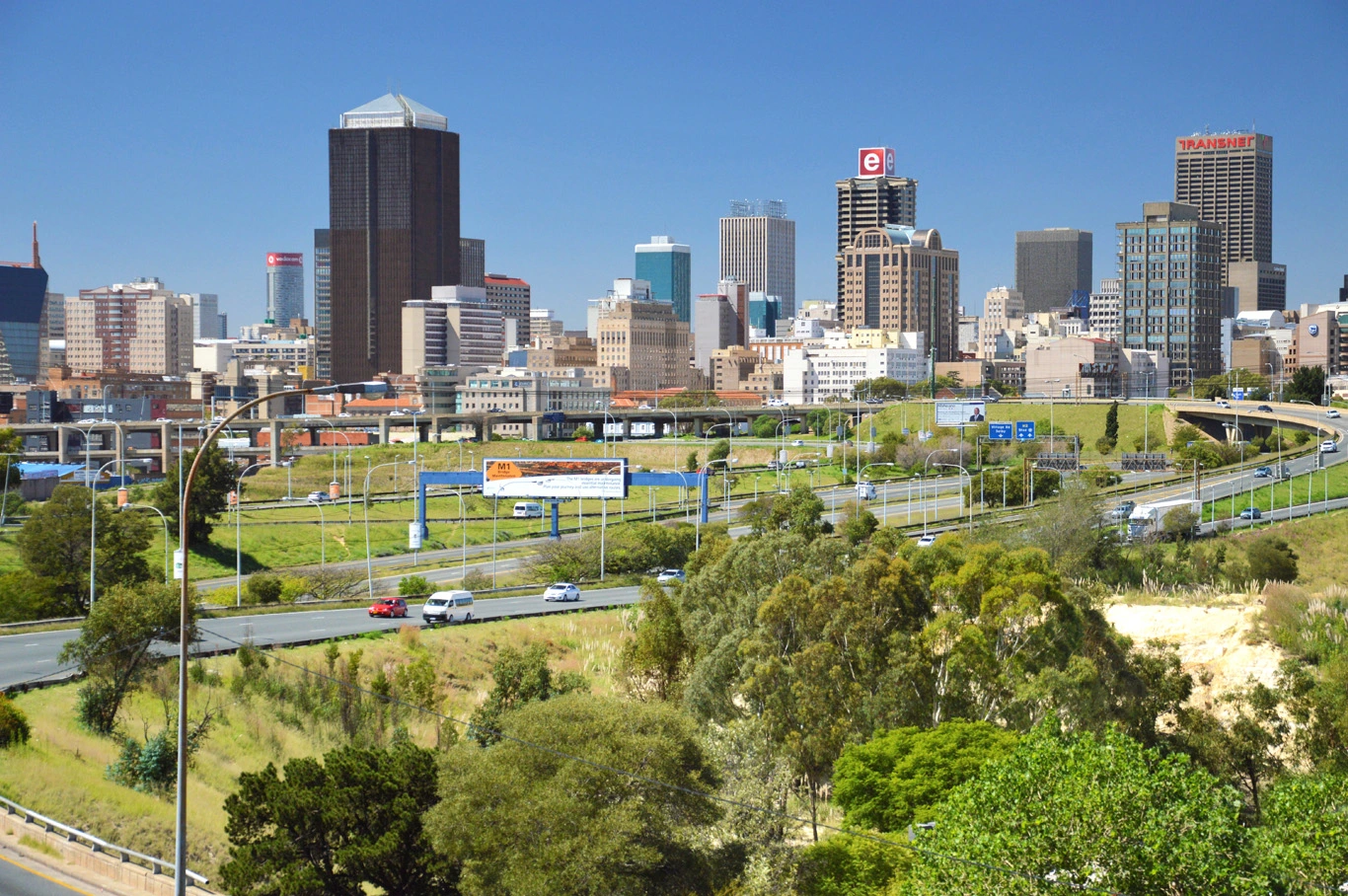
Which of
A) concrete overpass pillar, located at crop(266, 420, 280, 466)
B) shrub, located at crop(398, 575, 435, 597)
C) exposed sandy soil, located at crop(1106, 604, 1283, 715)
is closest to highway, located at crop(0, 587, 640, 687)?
shrub, located at crop(398, 575, 435, 597)

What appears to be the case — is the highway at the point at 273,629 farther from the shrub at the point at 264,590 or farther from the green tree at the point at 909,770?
the green tree at the point at 909,770

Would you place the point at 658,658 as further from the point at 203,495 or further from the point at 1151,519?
the point at 203,495

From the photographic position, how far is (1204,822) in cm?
2078

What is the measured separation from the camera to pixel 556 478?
78375 millimetres

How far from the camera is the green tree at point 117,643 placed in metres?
33.0

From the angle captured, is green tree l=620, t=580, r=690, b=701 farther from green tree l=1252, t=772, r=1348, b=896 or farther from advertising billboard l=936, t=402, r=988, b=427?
advertising billboard l=936, t=402, r=988, b=427

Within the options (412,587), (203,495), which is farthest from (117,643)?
(203,495)

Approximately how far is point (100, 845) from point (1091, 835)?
657 inches

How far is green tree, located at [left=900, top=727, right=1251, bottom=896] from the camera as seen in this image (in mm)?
20281

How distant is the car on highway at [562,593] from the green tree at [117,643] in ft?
71.7

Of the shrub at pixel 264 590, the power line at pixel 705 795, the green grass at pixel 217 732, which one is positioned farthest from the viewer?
the shrub at pixel 264 590

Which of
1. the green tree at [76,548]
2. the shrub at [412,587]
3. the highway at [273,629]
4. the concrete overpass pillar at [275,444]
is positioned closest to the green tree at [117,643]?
the highway at [273,629]

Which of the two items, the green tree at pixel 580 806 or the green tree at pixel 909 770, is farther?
the green tree at pixel 909 770

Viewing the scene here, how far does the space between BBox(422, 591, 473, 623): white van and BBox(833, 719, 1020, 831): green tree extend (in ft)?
66.7
